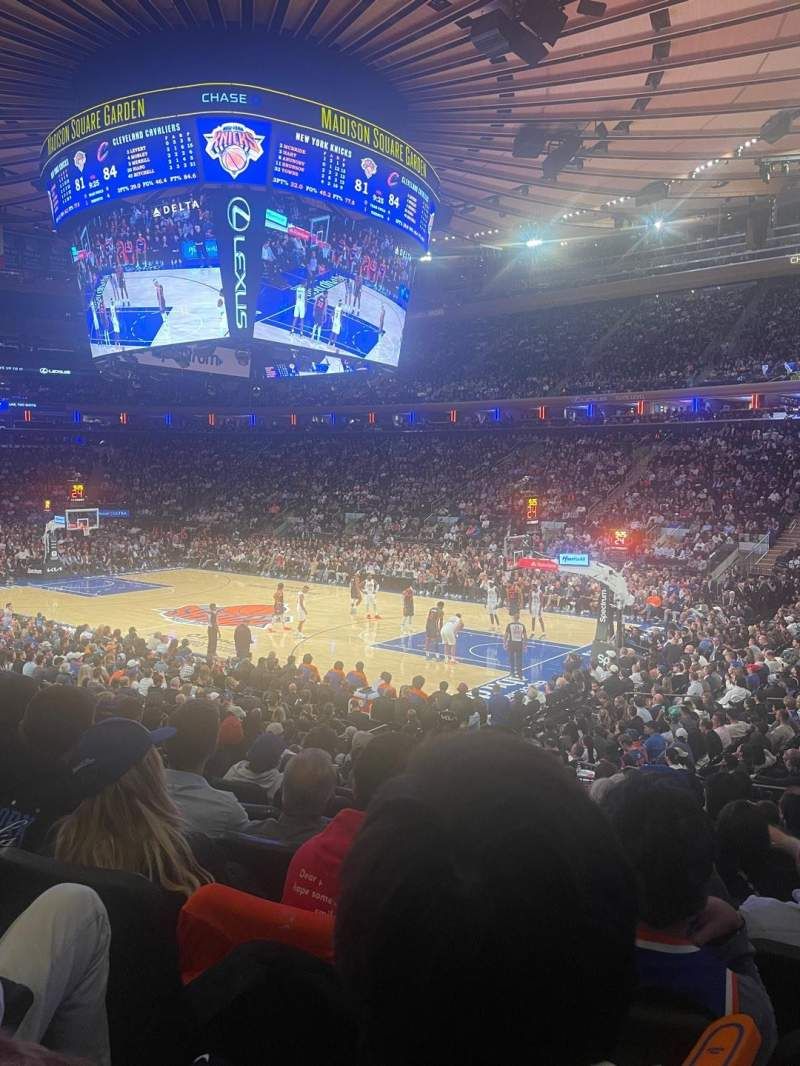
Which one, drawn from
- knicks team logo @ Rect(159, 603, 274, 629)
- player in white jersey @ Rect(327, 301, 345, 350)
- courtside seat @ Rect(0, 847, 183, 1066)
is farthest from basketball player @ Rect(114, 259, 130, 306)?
courtside seat @ Rect(0, 847, 183, 1066)

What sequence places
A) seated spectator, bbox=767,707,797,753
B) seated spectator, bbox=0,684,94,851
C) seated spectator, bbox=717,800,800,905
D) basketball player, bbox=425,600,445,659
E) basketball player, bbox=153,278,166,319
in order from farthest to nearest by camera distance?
basketball player, bbox=425,600,445,659
basketball player, bbox=153,278,166,319
seated spectator, bbox=767,707,797,753
seated spectator, bbox=717,800,800,905
seated spectator, bbox=0,684,94,851

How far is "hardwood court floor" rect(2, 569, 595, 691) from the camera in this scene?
63.9 ft

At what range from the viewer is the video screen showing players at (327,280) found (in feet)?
49.5

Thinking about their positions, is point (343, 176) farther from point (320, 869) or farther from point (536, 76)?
point (320, 869)

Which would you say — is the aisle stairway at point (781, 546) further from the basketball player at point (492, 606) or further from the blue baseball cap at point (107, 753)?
the blue baseball cap at point (107, 753)

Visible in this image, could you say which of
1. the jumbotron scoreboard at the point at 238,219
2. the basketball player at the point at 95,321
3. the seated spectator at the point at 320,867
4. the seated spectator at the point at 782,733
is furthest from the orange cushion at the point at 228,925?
the basketball player at the point at 95,321

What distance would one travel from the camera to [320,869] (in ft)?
8.80

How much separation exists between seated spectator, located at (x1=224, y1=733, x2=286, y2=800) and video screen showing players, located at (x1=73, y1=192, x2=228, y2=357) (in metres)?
10.6

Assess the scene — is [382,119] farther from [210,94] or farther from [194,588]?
[194,588]

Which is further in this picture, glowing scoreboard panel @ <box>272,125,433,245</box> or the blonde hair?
glowing scoreboard panel @ <box>272,125,433,245</box>

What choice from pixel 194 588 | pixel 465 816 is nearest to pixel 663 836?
pixel 465 816

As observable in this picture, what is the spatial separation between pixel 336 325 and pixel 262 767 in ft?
38.0

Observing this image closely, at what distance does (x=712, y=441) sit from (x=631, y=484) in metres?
3.88

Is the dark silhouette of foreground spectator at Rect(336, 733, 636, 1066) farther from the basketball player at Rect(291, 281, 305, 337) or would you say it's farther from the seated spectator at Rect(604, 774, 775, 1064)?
the basketball player at Rect(291, 281, 305, 337)
